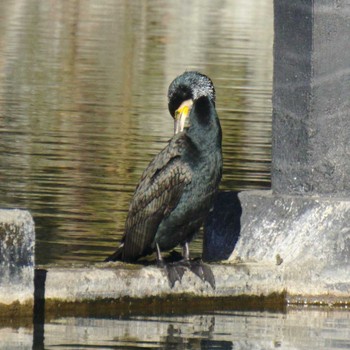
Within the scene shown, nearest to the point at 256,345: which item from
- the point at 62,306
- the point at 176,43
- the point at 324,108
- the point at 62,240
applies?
the point at 62,306

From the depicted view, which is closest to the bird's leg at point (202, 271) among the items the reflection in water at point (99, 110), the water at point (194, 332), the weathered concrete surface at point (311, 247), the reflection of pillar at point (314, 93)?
the water at point (194, 332)

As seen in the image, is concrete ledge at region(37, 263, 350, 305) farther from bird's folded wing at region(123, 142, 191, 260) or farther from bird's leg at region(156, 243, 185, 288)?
bird's folded wing at region(123, 142, 191, 260)

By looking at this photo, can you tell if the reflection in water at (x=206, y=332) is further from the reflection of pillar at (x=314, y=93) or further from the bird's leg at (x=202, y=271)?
the reflection of pillar at (x=314, y=93)

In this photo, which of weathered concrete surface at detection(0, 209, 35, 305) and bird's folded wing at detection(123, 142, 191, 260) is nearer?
weathered concrete surface at detection(0, 209, 35, 305)

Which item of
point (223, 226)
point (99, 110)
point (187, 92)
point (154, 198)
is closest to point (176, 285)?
point (154, 198)

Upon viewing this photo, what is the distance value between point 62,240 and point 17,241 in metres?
3.07

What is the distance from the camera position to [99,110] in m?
23.0

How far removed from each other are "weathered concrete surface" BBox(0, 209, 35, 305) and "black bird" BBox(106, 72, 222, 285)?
3.32ft

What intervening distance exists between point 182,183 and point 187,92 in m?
0.62

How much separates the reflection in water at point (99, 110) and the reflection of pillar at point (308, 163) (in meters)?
1.58

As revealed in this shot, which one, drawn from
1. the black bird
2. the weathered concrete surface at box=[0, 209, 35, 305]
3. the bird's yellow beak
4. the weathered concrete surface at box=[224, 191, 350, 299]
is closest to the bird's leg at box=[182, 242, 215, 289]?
the black bird

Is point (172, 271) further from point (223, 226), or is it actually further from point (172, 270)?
point (223, 226)

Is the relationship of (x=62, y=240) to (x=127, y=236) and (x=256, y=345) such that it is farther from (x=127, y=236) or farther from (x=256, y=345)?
(x=256, y=345)

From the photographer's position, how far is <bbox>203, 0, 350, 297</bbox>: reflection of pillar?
10062mm
